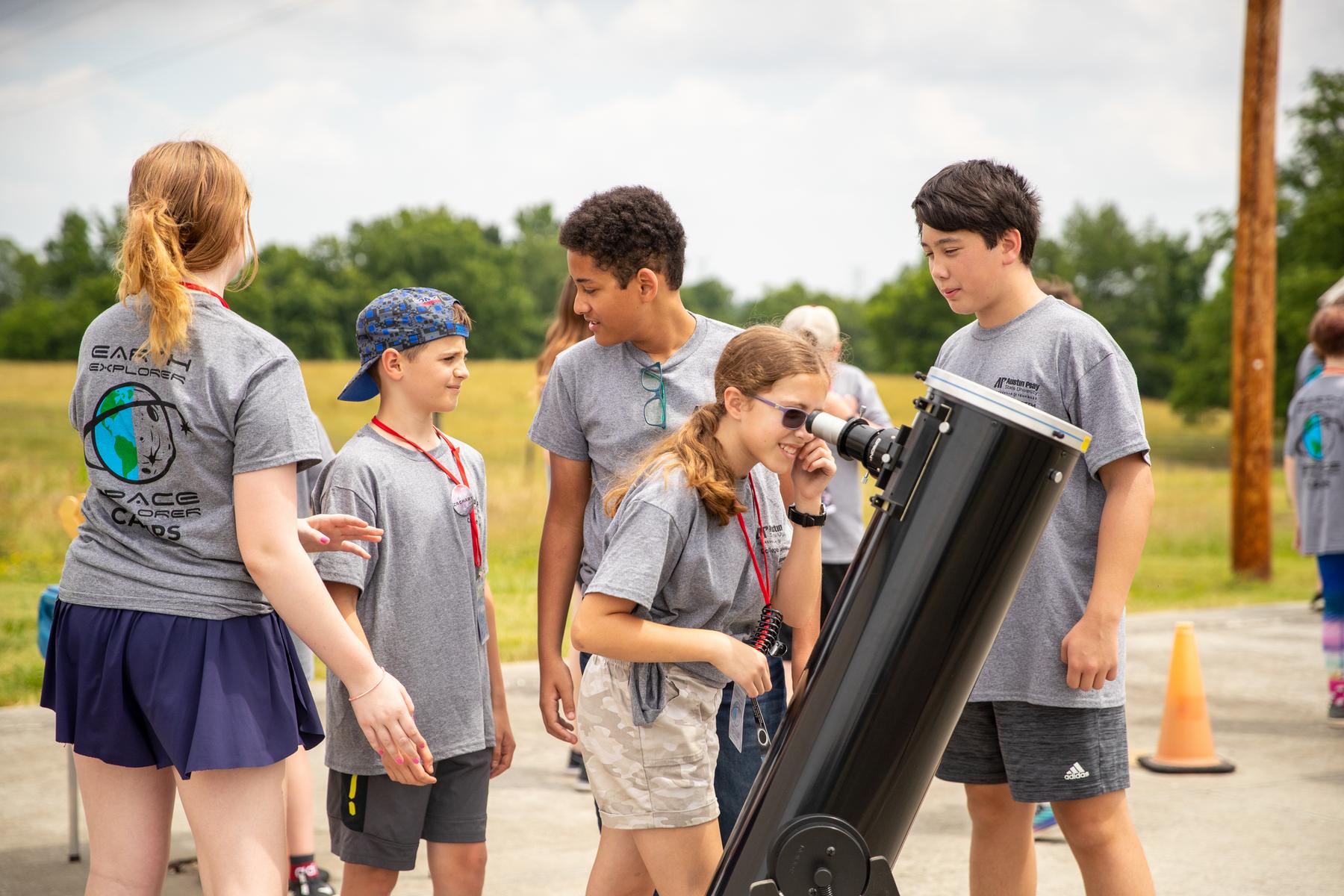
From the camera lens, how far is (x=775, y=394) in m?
2.39

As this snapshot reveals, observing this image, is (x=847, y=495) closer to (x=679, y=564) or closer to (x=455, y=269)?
(x=679, y=564)

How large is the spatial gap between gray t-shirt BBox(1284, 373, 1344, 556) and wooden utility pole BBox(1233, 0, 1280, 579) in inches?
230

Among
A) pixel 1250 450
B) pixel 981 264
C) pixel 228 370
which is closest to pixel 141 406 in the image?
pixel 228 370

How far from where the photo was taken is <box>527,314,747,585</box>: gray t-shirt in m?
2.87

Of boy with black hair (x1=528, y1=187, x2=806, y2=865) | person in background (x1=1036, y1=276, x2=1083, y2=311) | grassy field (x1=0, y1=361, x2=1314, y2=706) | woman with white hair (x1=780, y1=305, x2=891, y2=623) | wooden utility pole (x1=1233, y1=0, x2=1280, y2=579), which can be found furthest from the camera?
wooden utility pole (x1=1233, y1=0, x2=1280, y2=579)

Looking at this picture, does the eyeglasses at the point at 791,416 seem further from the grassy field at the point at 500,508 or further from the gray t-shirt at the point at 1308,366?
the gray t-shirt at the point at 1308,366

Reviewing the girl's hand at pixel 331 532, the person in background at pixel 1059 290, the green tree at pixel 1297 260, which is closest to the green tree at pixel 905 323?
the green tree at pixel 1297 260

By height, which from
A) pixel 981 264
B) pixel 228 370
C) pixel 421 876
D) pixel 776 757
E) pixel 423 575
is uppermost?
pixel 981 264

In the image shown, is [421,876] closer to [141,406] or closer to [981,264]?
[141,406]

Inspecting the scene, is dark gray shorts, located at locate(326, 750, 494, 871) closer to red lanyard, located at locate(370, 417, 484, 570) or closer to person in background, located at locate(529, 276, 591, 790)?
red lanyard, located at locate(370, 417, 484, 570)

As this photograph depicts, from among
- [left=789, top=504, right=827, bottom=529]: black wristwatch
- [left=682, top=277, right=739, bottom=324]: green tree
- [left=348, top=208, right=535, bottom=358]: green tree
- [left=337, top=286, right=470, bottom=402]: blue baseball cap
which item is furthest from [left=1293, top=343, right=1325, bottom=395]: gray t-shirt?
[left=682, top=277, right=739, bottom=324]: green tree

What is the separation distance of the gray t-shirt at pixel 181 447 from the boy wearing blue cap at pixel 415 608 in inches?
21.8

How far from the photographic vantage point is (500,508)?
14.5 meters

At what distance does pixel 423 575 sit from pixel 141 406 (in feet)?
2.86
